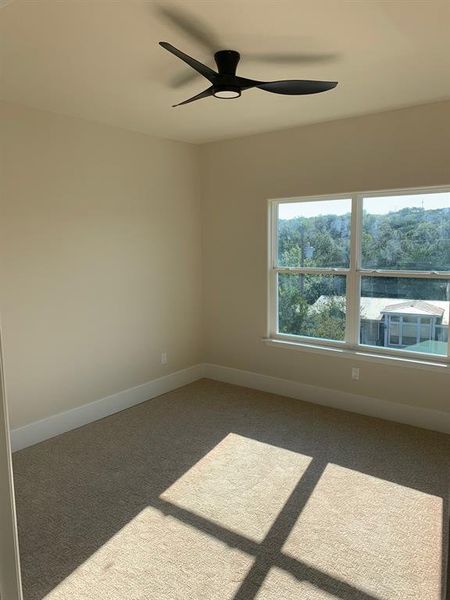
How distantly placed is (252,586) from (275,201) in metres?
3.30

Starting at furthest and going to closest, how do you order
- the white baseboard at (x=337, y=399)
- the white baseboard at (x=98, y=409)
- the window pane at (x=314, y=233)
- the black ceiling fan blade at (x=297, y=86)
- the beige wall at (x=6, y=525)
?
the window pane at (x=314, y=233), the white baseboard at (x=337, y=399), the white baseboard at (x=98, y=409), the black ceiling fan blade at (x=297, y=86), the beige wall at (x=6, y=525)

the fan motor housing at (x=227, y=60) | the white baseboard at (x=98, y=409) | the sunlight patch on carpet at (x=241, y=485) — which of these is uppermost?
the fan motor housing at (x=227, y=60)

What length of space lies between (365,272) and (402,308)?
437 mm

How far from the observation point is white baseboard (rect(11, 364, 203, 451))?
3.40m

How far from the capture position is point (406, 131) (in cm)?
350

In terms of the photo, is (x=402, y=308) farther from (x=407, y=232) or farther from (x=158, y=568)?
(x=158, y=568)

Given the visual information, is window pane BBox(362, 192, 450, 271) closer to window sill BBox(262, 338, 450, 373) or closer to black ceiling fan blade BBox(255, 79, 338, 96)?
window sill BBox(262, 338, 450, 373)

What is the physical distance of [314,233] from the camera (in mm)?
4172

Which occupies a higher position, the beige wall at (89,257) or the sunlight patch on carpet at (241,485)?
the beige wall at (89,257)

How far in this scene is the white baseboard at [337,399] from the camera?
3.62 metres

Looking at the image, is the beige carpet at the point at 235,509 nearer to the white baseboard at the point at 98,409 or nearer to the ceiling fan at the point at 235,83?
the white baseboard at the point at 98,409

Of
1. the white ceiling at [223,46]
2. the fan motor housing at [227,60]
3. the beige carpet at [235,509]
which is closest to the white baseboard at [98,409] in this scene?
the beige carpet at [235,509]

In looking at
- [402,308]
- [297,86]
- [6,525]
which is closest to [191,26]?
[297,86]

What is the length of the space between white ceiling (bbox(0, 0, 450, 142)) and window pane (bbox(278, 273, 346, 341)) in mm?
1510
